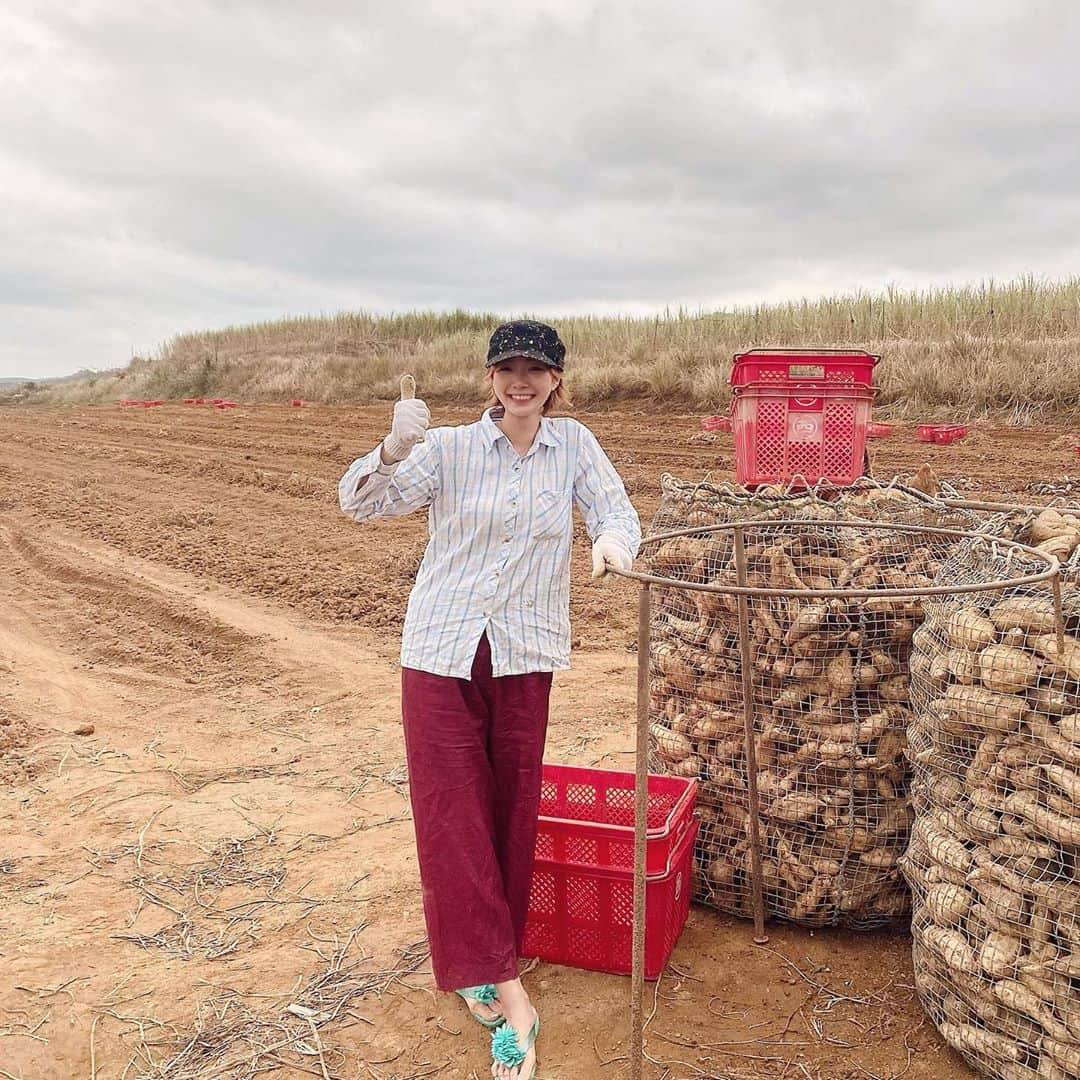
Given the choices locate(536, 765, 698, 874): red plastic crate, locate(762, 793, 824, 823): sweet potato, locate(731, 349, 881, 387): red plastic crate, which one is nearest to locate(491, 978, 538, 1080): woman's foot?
locate(536, 765, 698, 874): red plastic crate

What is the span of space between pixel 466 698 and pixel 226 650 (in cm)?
384

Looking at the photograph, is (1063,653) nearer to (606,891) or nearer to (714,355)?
(606,891)

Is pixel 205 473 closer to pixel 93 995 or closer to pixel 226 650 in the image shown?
pixel 226 650

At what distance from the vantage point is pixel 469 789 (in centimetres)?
264

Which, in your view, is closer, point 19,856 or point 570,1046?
point 570,1046

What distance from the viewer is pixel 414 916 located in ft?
10.9

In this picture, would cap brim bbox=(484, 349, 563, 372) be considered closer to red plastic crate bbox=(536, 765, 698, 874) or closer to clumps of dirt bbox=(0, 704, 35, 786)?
red plastic crate bbox=(536, 765, 698, 874)

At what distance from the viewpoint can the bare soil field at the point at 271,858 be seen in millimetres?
2699

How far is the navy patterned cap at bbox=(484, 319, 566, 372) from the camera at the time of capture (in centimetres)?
255

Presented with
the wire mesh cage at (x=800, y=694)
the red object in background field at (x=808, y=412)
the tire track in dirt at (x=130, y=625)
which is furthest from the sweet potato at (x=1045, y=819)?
the tire track in dirt at (x=130, y=625)

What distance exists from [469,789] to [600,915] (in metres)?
0.62

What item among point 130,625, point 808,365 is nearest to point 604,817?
point 808,365

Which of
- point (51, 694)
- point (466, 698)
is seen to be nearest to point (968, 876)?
point (466, 698)

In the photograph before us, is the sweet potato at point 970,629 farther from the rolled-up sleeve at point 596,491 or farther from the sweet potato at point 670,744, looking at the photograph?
the sweet potato at point 670,744
